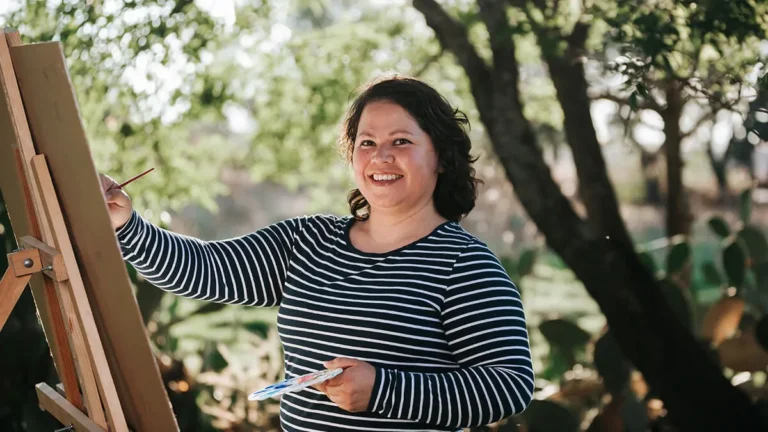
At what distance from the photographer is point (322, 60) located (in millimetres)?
4195

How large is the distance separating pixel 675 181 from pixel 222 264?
2975 mm

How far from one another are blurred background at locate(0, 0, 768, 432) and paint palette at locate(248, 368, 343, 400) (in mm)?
950

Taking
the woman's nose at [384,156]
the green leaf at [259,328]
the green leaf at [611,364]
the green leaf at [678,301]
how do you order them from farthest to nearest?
the green leaf at [259,328] < the green leaf at [678,301] < the green leaf at [611,364] < the woman's nose at [384,156]

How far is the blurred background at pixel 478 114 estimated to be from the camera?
2451mm

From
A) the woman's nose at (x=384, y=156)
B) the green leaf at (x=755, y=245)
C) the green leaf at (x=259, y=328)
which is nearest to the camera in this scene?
the woman's nose at (x=384, y=156)

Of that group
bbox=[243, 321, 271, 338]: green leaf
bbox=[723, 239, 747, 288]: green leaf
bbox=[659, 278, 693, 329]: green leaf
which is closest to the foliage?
bbox=[243, 321, 271, 338]: green leaf

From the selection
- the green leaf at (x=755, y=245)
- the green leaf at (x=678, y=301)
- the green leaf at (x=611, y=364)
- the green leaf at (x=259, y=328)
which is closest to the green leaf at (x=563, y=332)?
the green leaf at (x=611, y=364)

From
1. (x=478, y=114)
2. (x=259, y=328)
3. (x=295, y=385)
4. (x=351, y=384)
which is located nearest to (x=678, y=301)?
(x=478, y=114)

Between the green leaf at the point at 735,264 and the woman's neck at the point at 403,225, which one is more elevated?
the woman's neck at the point at 403,225

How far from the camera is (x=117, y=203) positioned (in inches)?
67.4

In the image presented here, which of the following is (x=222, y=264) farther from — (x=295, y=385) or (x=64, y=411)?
(x=295, y=385)

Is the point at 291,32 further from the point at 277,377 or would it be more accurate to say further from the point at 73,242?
the point at 73,242

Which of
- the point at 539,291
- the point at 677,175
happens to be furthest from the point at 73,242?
the point at 539,291

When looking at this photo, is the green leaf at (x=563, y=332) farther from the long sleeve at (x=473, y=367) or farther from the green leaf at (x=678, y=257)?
the long sleeve at (x=473, y=367)
